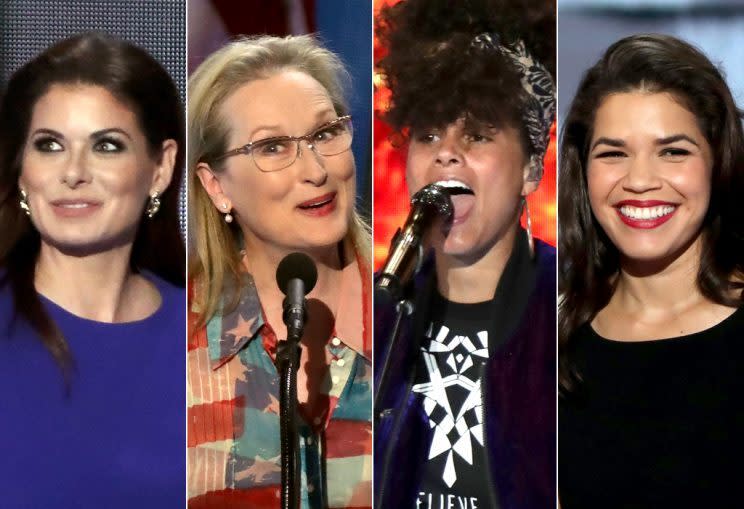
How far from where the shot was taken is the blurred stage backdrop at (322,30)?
3.34 m

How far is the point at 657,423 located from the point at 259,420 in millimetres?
1241

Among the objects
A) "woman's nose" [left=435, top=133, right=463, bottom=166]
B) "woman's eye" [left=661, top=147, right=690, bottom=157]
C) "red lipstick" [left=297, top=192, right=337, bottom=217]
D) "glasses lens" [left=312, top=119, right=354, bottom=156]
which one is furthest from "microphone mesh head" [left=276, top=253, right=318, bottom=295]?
"woman's eye" [left=661, top=147, right=690, bottom=157]

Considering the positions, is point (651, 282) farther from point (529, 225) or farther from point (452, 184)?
point (452, 184)

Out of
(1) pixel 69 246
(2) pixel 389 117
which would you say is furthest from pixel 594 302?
(1) pixel 69 246

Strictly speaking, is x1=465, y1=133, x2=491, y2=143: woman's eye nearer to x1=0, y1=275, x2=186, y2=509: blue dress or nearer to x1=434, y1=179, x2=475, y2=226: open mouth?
x1=434, y1=179, x2=475, y2=226: open mouth

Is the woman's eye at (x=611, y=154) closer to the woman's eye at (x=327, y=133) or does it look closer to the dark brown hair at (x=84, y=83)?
the woman's eye at (x=327, y=133)

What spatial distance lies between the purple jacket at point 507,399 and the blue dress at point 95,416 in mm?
660

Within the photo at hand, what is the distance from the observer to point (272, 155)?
3301 mm

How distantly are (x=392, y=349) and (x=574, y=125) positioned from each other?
916 millimetres

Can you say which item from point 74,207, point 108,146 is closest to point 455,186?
point 108,146

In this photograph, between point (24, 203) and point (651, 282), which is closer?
point (651, 282)

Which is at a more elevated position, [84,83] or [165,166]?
[84,83]

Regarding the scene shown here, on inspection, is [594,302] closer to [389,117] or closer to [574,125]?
[574,125]

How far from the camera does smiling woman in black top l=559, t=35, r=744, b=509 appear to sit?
10.2 feet
